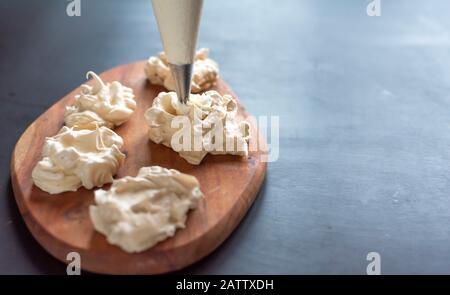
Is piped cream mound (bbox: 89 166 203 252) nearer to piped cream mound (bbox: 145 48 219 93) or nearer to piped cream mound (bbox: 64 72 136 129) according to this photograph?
piped cream mound (bbox: 64 72 136 129)

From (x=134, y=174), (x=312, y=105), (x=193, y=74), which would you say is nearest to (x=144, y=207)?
(x=134, y=174)

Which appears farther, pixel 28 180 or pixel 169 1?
pixel 28 180

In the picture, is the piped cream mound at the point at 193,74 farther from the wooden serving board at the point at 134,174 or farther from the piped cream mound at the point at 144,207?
the piped cream mound at the point at 144,207

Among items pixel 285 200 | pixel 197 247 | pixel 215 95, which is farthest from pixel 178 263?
pixel 215 95

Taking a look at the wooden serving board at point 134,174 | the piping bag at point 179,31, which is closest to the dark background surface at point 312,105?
the wooden serving board at point 134,174
